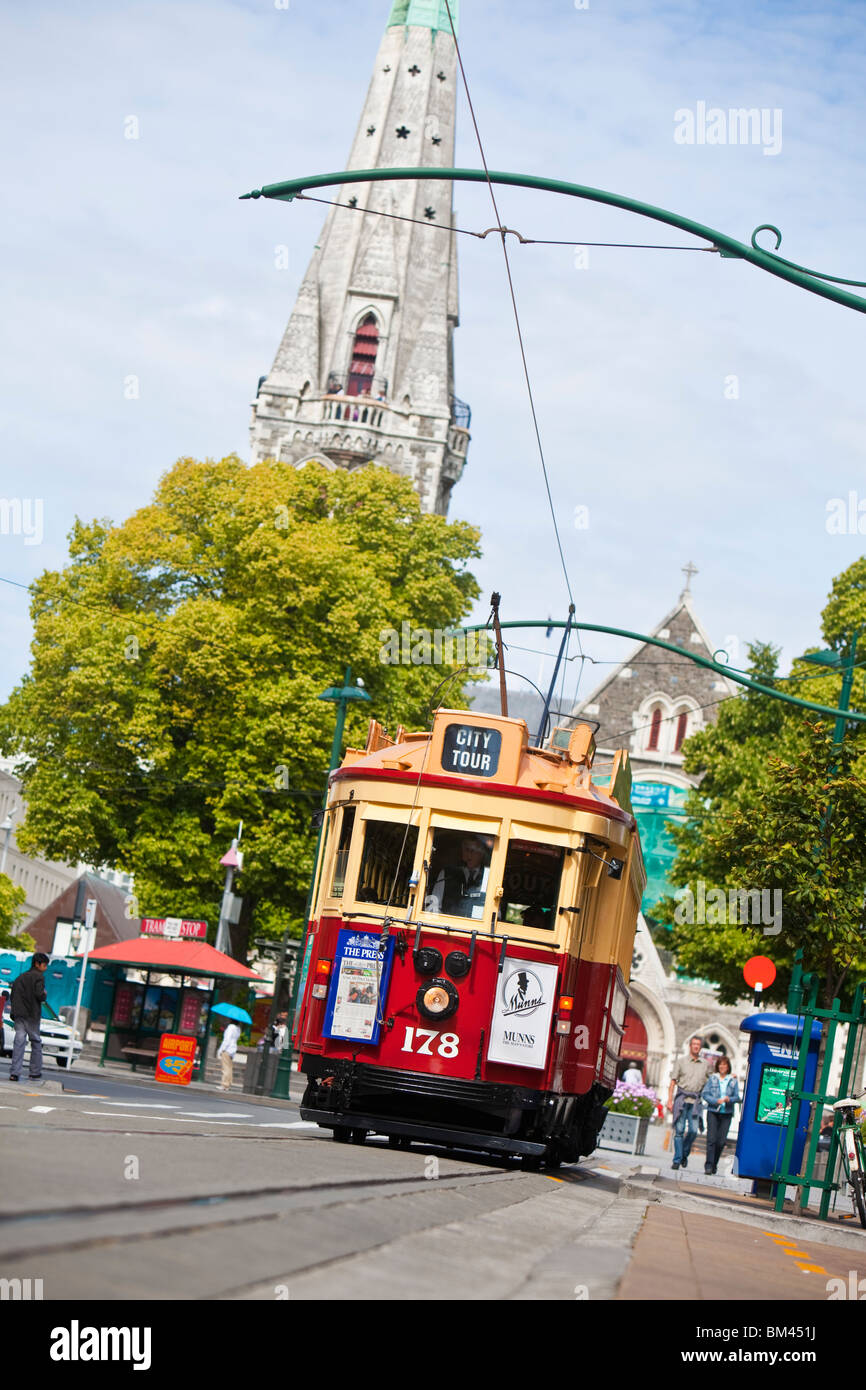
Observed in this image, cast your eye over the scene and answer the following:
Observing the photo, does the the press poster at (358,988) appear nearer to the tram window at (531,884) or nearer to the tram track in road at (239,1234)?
the tram window at (531,884)

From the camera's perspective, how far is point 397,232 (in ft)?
222

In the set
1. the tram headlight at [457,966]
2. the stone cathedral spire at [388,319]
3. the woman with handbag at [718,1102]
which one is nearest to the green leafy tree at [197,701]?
the woman with handbag at [718,1102]

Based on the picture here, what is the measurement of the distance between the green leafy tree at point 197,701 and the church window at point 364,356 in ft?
93.6

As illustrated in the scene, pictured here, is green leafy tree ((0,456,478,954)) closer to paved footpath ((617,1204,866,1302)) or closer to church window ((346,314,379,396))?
paved footpath ((617,1204,866,1302))

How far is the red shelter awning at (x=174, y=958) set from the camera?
2842 cm

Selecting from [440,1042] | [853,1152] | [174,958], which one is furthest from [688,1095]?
[440,1042]

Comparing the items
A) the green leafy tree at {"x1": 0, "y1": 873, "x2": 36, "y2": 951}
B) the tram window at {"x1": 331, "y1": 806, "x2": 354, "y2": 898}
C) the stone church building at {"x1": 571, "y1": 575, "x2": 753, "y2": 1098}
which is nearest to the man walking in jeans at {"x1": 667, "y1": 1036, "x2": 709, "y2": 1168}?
the tram window at {"x1": 331, "y1": 806, "x2": 354, "y2": 898}

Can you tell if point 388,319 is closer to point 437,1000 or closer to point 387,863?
point 387,863

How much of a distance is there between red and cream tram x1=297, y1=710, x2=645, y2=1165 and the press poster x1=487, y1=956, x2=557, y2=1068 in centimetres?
1

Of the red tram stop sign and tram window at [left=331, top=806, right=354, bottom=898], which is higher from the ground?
tram window at [left=331, top=806, right=354, bottom=898]

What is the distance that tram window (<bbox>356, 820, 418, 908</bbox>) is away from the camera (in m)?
14.1
